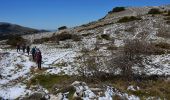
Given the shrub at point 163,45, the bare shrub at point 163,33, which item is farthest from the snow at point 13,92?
the bare shrub at point 163,33

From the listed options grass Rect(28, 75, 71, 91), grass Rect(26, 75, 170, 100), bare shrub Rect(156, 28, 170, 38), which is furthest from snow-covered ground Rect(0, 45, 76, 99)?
bare shrub Rect(156, 28, 170, 38)

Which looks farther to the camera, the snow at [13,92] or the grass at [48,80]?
the grass at [48,80]

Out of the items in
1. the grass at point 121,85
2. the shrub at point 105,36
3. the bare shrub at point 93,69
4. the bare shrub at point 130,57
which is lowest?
the grass at point 121,85

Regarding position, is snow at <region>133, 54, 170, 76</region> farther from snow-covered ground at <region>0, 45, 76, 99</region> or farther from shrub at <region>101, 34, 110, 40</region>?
shrub at <region>101, 34, 110, 40</region>

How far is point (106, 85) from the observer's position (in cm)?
2188

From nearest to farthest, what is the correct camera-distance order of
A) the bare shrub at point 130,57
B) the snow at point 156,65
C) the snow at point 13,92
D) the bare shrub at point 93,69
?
the snow at point 13,92
the bare shrub at point 93,69
the bare shrub at point 130,57
the snow at point 156,65

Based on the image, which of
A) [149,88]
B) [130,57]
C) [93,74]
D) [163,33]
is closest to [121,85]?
[149,88]

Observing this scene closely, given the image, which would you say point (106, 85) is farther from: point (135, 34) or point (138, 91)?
point (135, 34)

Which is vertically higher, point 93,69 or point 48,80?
point 93,69

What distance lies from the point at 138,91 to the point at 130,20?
124 ft

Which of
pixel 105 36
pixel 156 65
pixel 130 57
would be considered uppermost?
pixel 105 36

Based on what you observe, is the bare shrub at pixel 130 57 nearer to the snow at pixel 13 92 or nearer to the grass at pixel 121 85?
the grass at pixel 121 85

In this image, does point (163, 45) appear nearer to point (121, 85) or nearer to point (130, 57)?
point (130, 57)

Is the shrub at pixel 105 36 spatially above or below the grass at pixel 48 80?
above
